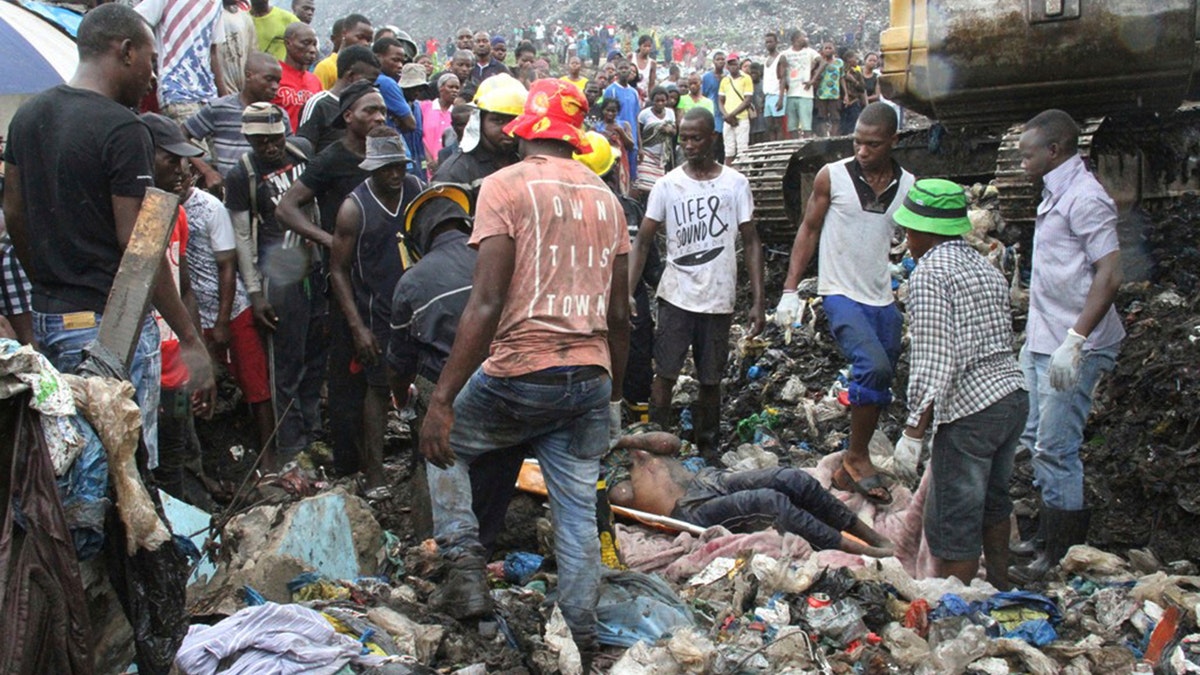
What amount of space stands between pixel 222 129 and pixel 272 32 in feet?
8.66

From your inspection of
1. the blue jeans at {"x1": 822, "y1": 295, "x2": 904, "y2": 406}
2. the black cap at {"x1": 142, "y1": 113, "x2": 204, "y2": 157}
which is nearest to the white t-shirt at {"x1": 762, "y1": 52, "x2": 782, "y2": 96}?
the blue jeans at {"x1": 822, "y1": 295, "x2": 904, "y2": 406}

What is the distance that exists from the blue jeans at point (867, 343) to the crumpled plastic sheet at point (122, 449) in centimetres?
428

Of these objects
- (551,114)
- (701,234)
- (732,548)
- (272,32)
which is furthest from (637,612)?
(272,32)

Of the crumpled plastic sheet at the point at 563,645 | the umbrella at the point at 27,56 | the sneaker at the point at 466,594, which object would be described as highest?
the umbrella at the point at 27,56

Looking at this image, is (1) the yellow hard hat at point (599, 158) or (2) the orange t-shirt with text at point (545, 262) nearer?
(2) the orange t-shirt with text at point (545, 262)

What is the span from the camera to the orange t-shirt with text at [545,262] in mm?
4223

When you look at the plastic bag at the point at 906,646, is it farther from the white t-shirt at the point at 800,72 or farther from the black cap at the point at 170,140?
the white t-shirt at the point at 800,72

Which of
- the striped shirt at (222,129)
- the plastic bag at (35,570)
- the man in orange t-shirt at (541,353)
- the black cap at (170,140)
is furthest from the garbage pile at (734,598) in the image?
the striped shirt at (222,129)

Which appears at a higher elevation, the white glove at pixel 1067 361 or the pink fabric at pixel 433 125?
the pink fabric at pixel 433 125

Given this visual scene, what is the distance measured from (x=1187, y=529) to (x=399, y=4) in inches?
1878

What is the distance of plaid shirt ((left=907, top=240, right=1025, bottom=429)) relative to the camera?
4.92 metres

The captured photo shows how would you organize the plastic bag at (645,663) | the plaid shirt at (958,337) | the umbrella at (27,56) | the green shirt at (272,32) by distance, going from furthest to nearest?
the green shirt at (272,32), the umbrella at (27,56), the plaid shirt at (958,337), the plastic bag at (645,663)

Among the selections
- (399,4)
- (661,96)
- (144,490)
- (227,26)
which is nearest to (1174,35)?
(227,26)

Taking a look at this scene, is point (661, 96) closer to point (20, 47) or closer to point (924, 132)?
point (924, 132)
